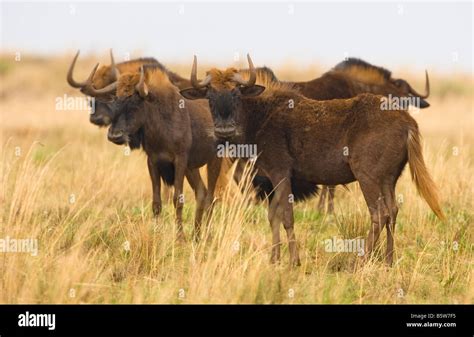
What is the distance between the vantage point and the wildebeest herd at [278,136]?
28.1ft

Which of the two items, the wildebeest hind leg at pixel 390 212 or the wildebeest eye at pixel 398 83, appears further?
the wildebeest eye at pixel 398 83

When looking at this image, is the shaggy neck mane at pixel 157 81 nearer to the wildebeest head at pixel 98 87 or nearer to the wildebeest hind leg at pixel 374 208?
the wildebeest head at pixel 98 87

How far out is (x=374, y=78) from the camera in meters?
11.9

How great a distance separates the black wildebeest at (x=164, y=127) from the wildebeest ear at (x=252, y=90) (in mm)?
844

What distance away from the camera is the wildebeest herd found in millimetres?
8555

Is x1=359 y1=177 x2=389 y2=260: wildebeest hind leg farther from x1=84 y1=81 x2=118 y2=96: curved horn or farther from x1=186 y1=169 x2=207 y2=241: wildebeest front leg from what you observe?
x1=84 y1=81 x2=118 y2=96: curved horn

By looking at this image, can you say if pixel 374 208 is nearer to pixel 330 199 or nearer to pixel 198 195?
pixel 198 195

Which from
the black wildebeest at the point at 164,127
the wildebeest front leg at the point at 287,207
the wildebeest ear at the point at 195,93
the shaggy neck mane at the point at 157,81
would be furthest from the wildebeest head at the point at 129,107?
the wildebeest front leg at the point at 287,207

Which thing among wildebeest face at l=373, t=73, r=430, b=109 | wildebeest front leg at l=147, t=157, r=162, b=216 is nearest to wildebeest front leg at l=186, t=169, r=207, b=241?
wildebeest front leg at l=147, t=157, r=162, b=216

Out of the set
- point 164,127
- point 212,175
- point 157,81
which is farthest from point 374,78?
point 164,127

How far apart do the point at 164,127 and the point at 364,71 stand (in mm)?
3420
